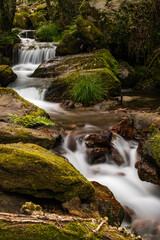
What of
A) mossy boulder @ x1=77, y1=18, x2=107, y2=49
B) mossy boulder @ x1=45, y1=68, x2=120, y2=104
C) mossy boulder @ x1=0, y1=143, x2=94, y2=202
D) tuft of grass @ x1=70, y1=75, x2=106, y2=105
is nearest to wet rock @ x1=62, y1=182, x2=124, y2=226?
mossy boulder @ x1=0, y1=143, x2=94, y2=202

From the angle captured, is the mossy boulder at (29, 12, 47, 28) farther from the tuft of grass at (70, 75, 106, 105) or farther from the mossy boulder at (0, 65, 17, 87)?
the tuft of grass at (70, 75, 106, 105)

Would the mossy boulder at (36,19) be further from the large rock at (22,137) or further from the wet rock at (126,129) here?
the large rock at (22,137)

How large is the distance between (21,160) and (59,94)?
22.4 feet

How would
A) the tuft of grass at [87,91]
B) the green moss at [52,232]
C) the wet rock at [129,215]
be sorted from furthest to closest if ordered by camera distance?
1. the tuft of grass at [87,91]
2. the wet rock at [129,215]
3. the green moss at [52,232]

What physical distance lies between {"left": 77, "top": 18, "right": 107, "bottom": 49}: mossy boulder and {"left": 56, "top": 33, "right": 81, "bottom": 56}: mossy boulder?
62cm

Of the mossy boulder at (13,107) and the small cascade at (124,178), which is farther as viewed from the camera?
the mossy boulder at (13,107)

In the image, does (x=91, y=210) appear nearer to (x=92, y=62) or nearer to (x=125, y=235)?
(x=125, y=235)

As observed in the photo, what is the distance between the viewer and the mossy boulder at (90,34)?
11.1 meters

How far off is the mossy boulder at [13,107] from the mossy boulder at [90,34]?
21.9ft

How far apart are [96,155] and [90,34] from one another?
845 centimetres

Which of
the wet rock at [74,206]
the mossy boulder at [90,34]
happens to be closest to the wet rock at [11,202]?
the wet rock at [74,206]

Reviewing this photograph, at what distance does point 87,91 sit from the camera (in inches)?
328

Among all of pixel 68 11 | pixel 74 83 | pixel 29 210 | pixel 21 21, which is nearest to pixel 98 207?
pixel 29 210

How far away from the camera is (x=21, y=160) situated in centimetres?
238
